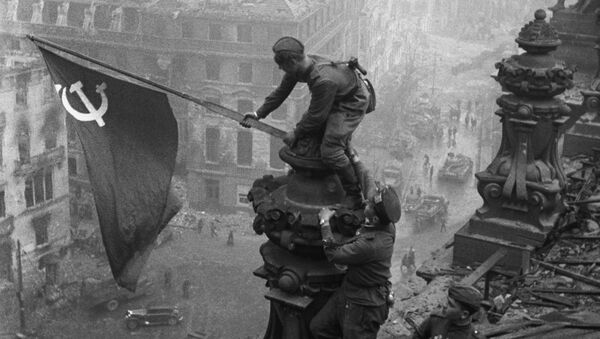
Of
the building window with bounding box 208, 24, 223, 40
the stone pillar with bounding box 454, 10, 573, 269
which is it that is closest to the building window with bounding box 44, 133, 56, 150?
Result: the building window with bounding box 208, 24, 223, 40

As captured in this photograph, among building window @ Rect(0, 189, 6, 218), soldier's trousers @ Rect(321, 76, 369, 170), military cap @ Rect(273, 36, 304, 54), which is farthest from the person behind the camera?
building window @ Rect(0, 189, 6, 218)

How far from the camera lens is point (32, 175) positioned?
155ft

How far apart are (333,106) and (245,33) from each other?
161ft

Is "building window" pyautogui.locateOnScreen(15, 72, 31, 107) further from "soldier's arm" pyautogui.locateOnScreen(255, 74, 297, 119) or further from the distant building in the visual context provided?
"soldier's arm" pyautogui.locateOnScreen(255, 74, 297, 119)

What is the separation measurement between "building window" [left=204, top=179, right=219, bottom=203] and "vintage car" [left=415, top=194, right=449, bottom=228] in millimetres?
13515

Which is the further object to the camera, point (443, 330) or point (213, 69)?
point (213, 69)

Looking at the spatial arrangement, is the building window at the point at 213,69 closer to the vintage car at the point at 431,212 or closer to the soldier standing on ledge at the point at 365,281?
the vintage car at the point at 431,212

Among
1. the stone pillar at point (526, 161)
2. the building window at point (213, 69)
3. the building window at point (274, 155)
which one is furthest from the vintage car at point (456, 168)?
the stone pillar at point (526, 161)

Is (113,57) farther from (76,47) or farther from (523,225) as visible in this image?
(523,225)

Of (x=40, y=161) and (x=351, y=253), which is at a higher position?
(x=351, y=253)

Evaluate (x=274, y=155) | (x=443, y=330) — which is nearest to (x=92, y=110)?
(x=443, y=330)

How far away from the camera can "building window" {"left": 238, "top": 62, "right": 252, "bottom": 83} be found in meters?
57.5

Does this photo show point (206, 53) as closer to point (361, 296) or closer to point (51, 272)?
point (51, 272)

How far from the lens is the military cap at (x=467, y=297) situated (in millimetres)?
8008
